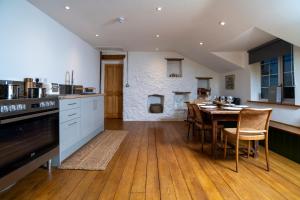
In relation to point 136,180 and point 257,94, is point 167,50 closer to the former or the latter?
point 257,94

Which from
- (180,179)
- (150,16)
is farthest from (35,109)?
(150,16)

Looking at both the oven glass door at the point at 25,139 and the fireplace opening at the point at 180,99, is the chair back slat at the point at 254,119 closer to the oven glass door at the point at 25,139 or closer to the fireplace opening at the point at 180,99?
the oven glass door at the point at 25,139

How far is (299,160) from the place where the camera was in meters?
2.94

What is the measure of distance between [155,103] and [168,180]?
16.7 feet

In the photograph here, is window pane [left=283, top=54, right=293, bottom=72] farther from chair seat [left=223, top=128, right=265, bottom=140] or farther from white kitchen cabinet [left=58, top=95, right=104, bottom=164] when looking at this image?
white kitchen cabinet [left=58, top=95, right=104, bottom=164]

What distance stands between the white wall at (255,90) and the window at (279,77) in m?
0.18

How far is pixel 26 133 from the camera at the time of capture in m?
2.11

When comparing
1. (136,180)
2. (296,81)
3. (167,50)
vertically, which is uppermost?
(167,50)

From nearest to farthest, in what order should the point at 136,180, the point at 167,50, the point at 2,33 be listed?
the point at 136,180 → the point at 2,33 → the point at 167,50

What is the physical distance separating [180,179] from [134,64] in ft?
17.2

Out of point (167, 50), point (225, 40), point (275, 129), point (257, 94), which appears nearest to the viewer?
point (275, 129)

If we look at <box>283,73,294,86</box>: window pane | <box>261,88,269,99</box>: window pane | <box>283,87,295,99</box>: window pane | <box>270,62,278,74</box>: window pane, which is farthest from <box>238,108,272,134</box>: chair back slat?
<box>261,88,269,99</box>: window pane

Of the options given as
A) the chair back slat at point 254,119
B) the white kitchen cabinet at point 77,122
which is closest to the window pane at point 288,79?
the chair back slat at point 254,119

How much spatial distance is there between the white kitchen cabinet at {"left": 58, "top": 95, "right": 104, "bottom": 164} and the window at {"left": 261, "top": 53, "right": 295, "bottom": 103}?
12.9 ft
